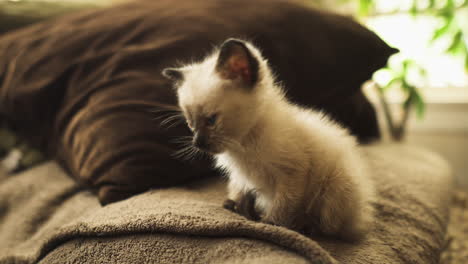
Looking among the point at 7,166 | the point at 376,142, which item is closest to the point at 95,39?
the point at 7,166

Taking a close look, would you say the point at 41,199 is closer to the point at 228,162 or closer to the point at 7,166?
the point at 7,166

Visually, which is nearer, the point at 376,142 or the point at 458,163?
the point at 376,142

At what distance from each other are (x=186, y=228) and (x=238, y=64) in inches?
13.8

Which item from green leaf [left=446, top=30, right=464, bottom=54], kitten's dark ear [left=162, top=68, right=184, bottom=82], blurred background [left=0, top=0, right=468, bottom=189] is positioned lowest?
blurred background [left=0, top=0, right=468, bottom=189]

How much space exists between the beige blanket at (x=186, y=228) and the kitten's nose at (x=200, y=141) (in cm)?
13

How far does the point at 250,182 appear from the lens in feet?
2.69

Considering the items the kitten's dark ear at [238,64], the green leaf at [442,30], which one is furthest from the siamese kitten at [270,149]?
the green leaf at [442,30]

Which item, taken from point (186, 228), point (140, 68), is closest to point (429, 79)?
point (140, 68)

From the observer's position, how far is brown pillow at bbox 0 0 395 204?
0.96 meters

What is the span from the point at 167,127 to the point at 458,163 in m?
2.15

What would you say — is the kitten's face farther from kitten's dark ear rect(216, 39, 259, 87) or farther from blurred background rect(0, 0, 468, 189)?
blurred background rect(0, 0, 468, 189)

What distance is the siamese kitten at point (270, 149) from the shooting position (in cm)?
75

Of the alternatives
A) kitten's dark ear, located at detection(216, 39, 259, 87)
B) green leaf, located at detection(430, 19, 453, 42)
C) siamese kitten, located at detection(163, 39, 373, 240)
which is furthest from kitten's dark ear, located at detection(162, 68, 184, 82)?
green leaf, located at detection(430, 19, 453, 42)

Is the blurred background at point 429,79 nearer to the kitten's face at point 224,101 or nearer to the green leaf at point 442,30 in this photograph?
the green leaf at point 442,30
